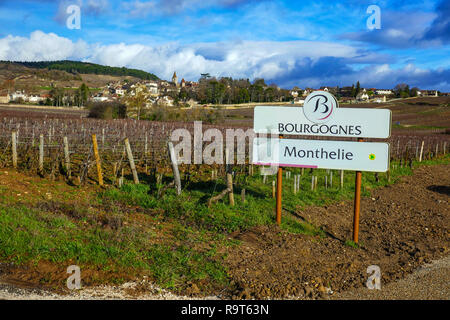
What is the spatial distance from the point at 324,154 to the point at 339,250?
222cm

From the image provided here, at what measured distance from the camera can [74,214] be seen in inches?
315

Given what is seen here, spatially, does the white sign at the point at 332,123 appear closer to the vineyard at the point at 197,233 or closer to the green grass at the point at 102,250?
the vineyard at the point at 197,233

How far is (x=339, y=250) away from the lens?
795cm

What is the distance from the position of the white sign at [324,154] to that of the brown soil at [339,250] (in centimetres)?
169

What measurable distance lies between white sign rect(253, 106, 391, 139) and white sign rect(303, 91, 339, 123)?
0.05 meters

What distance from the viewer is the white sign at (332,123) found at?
8.47 metres

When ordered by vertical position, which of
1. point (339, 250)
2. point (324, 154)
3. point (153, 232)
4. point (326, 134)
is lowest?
point (339, 250)

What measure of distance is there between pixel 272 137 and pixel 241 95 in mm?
96101

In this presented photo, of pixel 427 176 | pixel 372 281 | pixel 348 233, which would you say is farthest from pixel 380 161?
pixel 427 176
